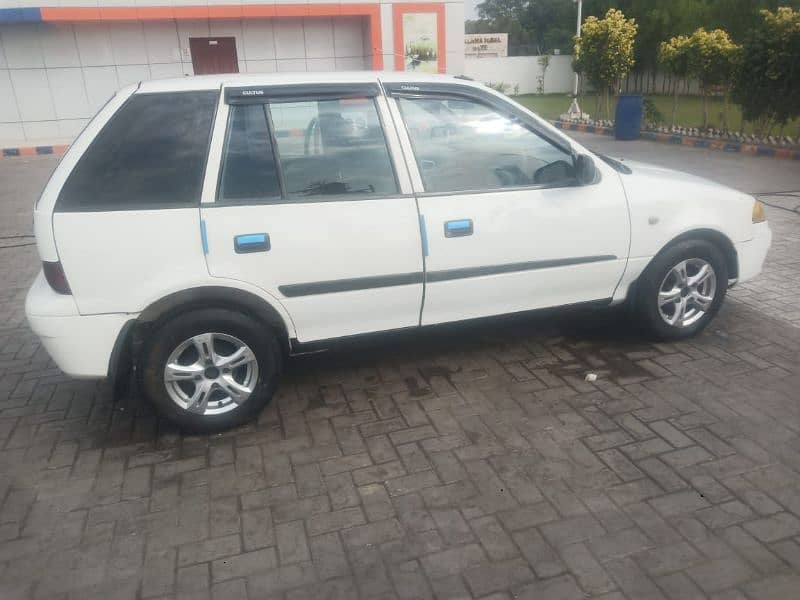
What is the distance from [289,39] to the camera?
19422mm

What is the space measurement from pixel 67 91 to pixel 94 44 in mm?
1499

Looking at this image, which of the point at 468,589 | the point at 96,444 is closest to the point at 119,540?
the point at 96,444

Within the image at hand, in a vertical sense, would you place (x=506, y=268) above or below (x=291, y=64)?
below

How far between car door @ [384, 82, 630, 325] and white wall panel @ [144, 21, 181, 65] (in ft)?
56.6

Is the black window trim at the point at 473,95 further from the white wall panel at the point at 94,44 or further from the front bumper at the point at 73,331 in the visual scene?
the white wall panel at the point at 94,44

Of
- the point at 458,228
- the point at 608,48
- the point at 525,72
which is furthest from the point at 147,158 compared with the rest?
the point at 525,72

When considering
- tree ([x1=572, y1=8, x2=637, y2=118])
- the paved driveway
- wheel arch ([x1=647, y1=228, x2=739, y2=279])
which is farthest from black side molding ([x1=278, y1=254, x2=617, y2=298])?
tree ([x1=572, y1=8, x2=637, y2=118])

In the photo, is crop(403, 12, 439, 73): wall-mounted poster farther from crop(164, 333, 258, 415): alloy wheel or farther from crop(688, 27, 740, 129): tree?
crop(164, 333, 258, 415): alloy wheel

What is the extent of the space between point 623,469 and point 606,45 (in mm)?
16247

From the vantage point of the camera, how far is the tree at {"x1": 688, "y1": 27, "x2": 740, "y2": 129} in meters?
13.7

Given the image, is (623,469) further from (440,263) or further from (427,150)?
(427,150)

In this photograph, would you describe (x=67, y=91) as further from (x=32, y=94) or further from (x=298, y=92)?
(x=298, y=92)

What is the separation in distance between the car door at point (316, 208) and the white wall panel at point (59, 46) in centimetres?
1742

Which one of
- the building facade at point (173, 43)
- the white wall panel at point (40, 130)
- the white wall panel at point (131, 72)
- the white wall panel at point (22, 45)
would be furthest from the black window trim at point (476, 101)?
the white wall panel at point (40, 130)
